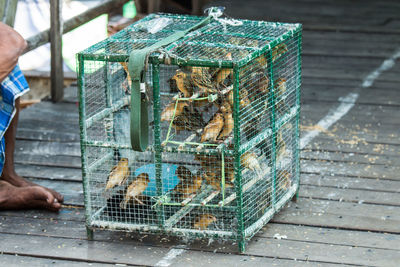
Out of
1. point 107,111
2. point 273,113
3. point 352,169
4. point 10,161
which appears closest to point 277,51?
point 273,113

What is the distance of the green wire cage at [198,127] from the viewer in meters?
3.33

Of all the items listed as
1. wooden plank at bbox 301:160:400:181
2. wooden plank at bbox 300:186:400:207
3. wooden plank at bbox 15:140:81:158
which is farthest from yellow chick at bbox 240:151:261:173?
wooden plank at bbox 15:140:81:158

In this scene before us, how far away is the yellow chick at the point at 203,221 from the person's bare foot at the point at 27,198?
32.4 inches

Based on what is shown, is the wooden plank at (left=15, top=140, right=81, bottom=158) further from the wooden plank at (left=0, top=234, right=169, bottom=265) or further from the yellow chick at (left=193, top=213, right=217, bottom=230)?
the yellow chick at (left=193, top=213, right=217, bottom=230)


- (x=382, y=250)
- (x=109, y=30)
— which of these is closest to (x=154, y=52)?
(x=382, y=250)

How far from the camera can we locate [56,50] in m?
5.93

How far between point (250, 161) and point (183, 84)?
480mm

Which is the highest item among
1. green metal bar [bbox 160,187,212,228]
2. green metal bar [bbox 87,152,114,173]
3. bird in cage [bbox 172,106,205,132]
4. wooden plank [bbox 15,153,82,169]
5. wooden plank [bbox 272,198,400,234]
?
bird in cage [bbox 172,106,205,132]

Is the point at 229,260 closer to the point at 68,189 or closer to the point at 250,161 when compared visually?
the point at 250,161

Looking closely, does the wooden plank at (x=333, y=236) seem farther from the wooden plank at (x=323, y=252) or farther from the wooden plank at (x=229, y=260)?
the wooden plank at (x=229, y=260)

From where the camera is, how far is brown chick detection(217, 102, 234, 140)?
134 inches

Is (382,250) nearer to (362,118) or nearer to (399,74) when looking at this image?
(362,118)

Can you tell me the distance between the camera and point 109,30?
244 inches

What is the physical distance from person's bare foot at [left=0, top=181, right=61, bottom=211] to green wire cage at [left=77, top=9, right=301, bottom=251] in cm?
27
